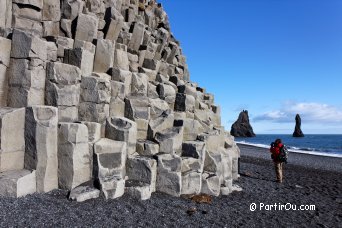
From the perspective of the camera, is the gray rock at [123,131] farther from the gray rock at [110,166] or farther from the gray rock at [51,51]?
the gray rock at [51,51]

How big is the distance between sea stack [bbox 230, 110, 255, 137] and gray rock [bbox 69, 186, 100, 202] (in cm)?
13899

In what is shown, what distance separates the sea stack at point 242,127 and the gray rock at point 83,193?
5472 inches

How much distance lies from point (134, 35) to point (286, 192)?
35.9 feet

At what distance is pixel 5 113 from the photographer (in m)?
8.50

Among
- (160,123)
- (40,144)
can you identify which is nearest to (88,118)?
(40,144)

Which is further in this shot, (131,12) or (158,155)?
(131,12)

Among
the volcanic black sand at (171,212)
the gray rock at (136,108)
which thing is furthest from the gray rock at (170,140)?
the volcanic black sand at (171,212)

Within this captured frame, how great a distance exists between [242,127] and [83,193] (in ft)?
467

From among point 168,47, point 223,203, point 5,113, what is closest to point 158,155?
point 223,203


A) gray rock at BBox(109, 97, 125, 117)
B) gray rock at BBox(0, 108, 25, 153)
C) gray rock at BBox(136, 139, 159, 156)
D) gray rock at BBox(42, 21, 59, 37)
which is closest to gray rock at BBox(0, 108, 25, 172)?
gray rock at BBox(0, 108, 25, 153)

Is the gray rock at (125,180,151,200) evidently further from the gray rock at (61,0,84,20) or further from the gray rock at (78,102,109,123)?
the gray rock at (61,0,84,20)

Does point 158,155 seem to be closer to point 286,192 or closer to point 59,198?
point 59,198

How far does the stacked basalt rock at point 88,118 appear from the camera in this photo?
884 centimetres

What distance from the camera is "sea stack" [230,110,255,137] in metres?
145
